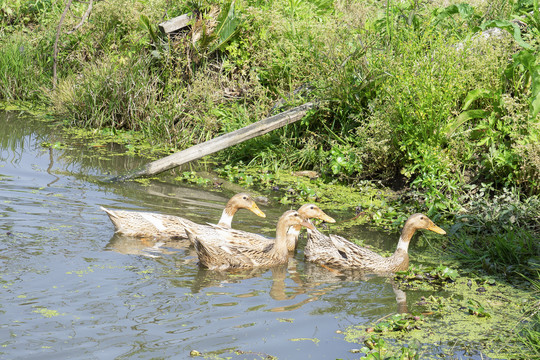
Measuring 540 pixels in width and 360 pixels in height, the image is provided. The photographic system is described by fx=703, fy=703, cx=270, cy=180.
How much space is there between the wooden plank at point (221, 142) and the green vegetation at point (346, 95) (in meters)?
0.37

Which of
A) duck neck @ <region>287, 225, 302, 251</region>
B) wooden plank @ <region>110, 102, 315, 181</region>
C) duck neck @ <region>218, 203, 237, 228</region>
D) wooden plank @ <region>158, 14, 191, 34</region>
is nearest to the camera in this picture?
duck neck @ <region>287, 225, 302, 251</region>

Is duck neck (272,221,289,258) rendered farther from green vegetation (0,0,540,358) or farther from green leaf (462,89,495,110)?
green leaf (462,89,495,110)

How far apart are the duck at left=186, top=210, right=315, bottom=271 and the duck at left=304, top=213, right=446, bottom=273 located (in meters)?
0.27

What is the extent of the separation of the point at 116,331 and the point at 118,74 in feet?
28.5

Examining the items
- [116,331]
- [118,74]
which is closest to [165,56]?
[118,74]

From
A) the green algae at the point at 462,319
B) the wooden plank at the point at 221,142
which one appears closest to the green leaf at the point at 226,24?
the wooden plank at the point at 221,142

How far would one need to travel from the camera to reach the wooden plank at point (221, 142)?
10898 millimetres

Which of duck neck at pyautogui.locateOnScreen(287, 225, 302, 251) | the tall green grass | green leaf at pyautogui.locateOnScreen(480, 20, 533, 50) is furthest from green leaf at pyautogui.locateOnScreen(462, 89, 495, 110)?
the tall green grass

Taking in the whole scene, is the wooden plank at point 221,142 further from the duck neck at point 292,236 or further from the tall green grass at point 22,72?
the tall green grass at point 22,72

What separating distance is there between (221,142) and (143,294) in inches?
193

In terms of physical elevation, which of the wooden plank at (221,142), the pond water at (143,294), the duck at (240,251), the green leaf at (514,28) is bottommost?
the pond water at (143,294)

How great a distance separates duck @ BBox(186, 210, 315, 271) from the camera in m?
7.55

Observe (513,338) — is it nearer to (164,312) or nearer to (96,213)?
(164,312)

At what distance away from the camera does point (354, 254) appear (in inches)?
312
